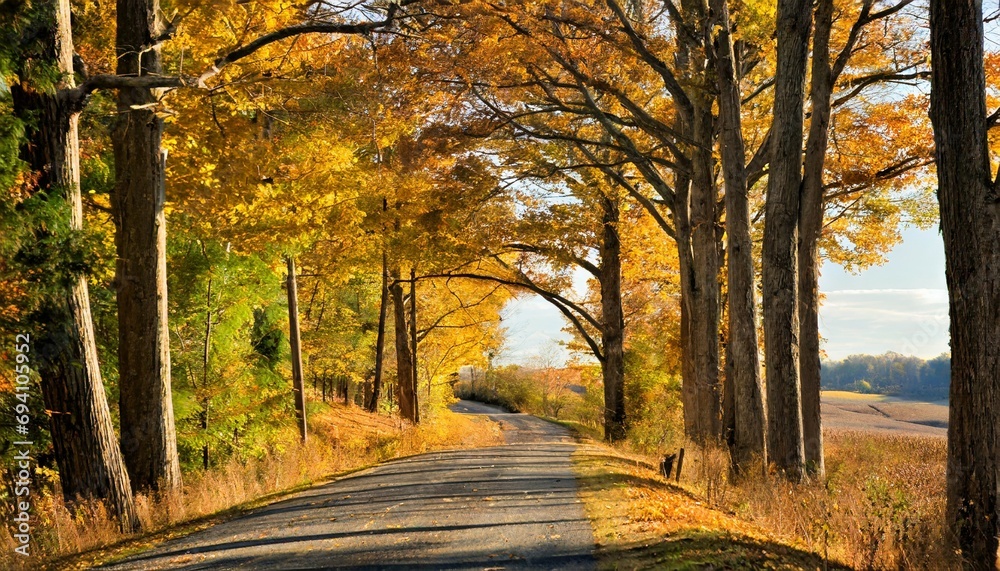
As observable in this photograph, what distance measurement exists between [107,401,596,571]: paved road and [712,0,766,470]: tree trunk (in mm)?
3060

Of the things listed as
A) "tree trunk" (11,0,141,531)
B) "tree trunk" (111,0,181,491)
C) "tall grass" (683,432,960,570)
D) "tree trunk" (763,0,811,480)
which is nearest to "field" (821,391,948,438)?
"tall grass" (683,432,960,570)

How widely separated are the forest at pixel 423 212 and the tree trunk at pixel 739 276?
4 cm

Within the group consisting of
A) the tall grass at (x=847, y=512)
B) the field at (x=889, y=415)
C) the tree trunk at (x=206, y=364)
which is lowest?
the field at (x=889, y=415)

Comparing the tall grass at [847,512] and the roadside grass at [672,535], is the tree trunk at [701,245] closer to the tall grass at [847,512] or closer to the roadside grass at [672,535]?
the tall grass at [847,512]

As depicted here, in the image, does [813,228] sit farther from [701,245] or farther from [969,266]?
[969,266]

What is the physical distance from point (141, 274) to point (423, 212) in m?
9.15

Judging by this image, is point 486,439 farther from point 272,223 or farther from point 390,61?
point 390,61

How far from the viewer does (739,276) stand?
1061 centimetres

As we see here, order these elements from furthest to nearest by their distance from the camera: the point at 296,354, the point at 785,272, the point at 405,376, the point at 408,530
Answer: the point at 405,376
the point at 296,354
the point at 785,272
the point at 408,530

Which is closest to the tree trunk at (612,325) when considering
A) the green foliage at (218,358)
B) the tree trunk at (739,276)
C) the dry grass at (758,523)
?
the tree trunk at (739,276)

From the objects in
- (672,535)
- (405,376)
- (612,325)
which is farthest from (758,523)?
(405,376)

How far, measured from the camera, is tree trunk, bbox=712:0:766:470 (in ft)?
33.9

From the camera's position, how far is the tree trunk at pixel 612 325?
20156 mm

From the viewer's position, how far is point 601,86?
1204 centimetres
